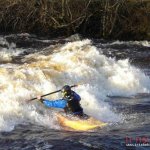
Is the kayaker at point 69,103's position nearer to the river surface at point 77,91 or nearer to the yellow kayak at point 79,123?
the yellow kayak at point 79,123

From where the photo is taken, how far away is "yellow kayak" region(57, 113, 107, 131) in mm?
12398

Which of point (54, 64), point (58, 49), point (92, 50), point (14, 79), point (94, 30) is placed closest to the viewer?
point (14, 79)

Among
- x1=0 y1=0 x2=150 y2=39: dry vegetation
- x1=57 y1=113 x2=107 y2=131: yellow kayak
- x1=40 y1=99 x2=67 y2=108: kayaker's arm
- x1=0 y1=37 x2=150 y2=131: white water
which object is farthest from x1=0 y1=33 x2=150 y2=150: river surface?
x1=0 y1=0 x2=150 y2=39: dry vegetation

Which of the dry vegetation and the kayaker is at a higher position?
the dry vegetation

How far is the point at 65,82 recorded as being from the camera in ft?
54.7

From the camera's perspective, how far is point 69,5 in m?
26.6

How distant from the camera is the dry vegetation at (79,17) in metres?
25.8

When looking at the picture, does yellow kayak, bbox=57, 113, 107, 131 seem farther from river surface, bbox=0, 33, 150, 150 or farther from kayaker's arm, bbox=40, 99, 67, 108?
kayaker's arm, bbox=40, 99, 67, 108

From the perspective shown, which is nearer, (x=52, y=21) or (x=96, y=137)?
(x=96, y=137)

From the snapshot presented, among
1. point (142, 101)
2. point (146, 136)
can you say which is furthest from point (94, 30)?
point (146, 136)

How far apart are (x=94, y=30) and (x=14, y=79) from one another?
41.4 feet

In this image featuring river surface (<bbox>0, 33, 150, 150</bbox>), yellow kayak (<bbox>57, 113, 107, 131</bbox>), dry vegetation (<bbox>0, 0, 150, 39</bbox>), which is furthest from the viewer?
dry vegetation (<bbox>0, 0, 150, 39</bbox>)

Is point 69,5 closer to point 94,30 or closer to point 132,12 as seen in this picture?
point 94,30

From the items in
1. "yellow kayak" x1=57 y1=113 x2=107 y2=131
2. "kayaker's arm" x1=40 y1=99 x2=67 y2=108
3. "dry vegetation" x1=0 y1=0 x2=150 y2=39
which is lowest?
"yellow kayak" x1=57 y1=113 x2=107 y2=131
